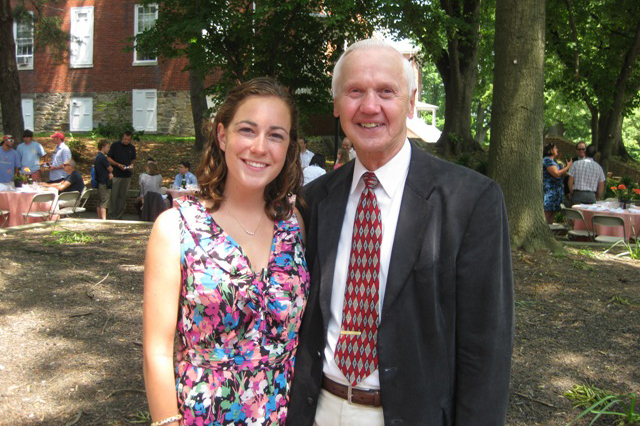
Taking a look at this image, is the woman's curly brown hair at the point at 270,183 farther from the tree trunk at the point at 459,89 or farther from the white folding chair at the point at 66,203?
the tree trunk at the point at 459,89

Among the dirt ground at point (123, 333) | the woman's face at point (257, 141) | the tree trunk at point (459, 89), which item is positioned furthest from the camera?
the tree trunk at point (459, 89)

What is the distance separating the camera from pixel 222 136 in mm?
2342

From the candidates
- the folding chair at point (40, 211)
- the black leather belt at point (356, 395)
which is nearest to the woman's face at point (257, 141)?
the black leather belt at point (356, 395)

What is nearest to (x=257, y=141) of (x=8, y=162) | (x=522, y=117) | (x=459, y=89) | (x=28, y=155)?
(x=522, y=117)

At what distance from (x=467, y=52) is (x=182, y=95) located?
1399cm

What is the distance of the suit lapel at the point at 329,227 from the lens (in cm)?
207

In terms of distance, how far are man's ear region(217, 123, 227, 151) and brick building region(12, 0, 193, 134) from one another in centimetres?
2696

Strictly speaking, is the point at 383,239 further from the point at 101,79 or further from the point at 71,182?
the point at 101,79

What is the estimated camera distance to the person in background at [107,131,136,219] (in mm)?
14367

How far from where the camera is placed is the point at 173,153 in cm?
2089

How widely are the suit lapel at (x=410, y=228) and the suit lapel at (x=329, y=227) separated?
0.22m

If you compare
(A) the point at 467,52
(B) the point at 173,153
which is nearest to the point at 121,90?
(B) the point at 173,153

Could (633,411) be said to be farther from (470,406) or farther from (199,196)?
(199,196)

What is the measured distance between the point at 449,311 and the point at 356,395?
1.34ft
